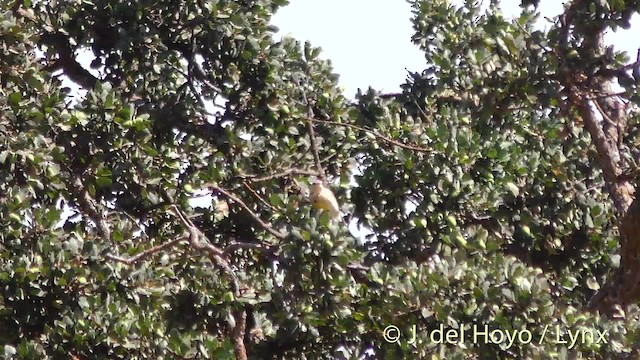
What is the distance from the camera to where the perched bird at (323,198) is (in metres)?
4.99

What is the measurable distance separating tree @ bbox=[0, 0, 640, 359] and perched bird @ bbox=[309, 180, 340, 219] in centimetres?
8

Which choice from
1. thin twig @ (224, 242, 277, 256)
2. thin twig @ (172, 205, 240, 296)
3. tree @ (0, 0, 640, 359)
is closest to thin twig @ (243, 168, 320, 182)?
tree @ (0, 0, 640, 359)

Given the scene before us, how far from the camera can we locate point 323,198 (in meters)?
5.02

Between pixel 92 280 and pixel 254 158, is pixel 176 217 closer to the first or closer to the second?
pixel 254 158

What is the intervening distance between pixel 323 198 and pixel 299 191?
349mm

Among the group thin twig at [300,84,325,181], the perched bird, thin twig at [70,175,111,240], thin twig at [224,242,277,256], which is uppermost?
thin twig at [300,84,325,181]

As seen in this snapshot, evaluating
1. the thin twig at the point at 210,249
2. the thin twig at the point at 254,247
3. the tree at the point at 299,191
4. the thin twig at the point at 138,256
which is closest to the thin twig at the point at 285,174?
the tree at the point at 299,191

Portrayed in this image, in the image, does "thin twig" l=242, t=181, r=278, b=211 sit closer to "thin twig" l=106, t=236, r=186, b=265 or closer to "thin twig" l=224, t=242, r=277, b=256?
"thin twig" l=224, t=242, r=277, b=256

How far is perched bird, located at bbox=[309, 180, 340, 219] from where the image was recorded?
4992 millimetres

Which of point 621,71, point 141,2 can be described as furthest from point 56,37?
point 621,71

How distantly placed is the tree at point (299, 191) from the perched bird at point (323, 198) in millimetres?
79

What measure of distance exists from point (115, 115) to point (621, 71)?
2.25m

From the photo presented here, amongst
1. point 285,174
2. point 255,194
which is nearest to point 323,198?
point 285,174

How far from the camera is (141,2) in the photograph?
5047mm
